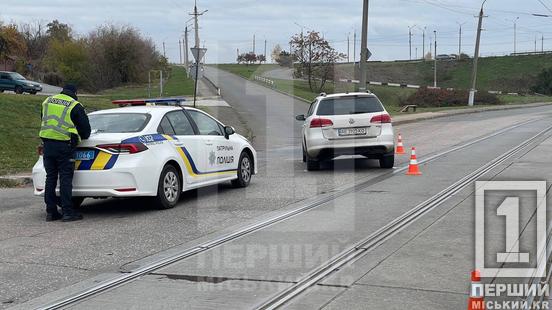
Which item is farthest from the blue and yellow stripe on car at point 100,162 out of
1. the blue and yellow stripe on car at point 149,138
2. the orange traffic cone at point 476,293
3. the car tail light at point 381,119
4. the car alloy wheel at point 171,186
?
the car tail light at point 381,119

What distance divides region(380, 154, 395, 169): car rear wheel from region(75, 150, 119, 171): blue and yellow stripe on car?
22.6 ft

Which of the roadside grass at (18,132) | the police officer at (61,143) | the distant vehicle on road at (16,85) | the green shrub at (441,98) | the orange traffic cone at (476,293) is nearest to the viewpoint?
the orange traffic cone at (476,293)

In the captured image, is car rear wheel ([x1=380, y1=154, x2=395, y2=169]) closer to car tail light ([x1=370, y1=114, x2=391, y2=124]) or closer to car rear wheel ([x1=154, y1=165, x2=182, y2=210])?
car tail light ([x1=370, y1=114, x2=391, y2=124])

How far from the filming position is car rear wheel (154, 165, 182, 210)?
9281mm

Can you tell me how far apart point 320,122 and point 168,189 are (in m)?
4.98

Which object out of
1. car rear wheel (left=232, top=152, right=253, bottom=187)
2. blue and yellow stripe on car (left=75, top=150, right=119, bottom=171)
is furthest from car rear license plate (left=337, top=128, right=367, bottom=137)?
blue and yellow stripe on car (left=75, top=150, right=119, bottom=171)

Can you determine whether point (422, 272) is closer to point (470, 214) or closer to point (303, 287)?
point (303, 287)

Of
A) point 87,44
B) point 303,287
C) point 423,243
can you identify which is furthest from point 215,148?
point 87,44

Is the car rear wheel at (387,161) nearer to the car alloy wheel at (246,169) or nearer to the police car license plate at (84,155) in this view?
the car alloy wheel at (246,169)

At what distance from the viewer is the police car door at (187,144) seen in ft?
32.2

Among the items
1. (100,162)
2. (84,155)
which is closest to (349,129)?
(100,162)

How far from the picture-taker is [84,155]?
29.3 ft

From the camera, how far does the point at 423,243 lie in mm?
7027

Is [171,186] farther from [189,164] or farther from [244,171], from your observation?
[244,171]
